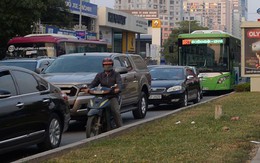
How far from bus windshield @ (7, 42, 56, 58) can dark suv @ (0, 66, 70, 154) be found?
66.6 ft

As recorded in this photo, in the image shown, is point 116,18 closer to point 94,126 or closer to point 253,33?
point 253,33

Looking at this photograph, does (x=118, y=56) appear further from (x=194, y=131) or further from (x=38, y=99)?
(x=38, y=99)

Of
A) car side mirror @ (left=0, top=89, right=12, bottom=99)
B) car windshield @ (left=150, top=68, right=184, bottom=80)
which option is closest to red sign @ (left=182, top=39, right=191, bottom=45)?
car windshield @ (left=150, top=68, right=184, bottom=80)

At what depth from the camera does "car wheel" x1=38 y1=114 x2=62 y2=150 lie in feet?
32.0

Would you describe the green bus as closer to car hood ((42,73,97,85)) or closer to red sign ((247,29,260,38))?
red sign ((247,29,260,38))

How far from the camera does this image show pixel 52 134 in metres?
9.97

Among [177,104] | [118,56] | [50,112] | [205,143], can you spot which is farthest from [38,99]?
[177,104]

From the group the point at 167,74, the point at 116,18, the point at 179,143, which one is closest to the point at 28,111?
the point at 179,143

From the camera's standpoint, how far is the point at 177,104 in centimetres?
1969

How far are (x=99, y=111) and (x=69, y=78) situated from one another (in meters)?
2.26

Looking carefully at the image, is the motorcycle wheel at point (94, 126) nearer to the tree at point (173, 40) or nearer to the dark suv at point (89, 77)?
the dark suv at point (89, 77)

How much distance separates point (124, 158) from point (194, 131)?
346 cm

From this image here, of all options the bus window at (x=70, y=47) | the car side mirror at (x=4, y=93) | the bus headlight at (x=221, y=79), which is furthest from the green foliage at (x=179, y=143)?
the bus window at (x=70, y=47)

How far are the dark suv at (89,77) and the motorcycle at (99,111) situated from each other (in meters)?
1.40
